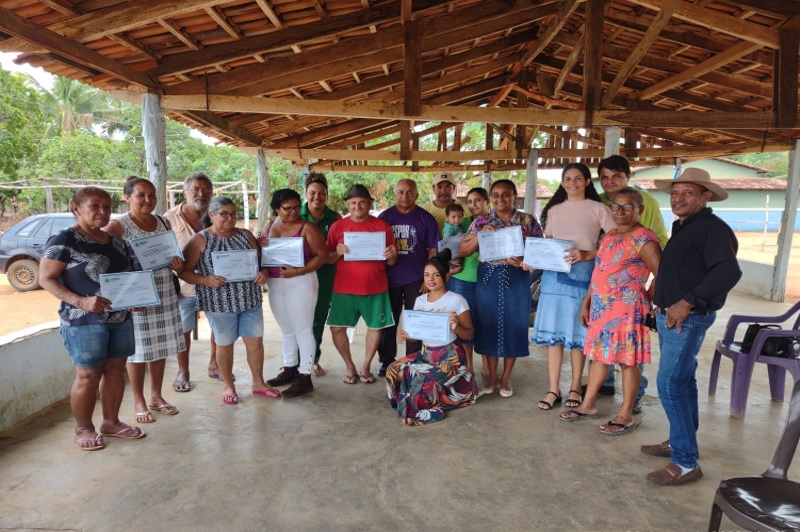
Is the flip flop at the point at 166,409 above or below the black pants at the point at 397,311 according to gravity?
below

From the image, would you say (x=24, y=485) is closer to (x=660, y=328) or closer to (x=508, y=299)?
(x=508, y=299)

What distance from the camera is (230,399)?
372 cm

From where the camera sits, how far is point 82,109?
2403 centimetres

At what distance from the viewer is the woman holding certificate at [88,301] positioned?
270 cm

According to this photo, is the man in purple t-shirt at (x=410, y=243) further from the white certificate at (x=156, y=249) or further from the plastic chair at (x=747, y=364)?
the plastic chair at (x=747, y=364)

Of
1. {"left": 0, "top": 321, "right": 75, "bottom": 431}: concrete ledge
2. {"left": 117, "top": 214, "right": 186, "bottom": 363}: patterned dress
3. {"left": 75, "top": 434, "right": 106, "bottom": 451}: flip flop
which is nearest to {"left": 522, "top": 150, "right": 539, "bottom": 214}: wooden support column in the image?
{"left": 117, "top": 214, "right": 186, "bottom": 363}: patterned dress

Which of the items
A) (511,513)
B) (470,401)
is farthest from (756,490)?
(470,401)

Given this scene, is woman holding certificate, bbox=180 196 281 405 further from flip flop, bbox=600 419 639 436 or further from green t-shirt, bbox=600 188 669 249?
green t-shirt, bbox=600 188 669 249

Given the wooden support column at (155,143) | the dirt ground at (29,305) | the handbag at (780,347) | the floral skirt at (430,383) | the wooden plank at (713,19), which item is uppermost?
the wooden plank at (713,19)

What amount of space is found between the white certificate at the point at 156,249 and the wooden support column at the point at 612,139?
5115 millimetres

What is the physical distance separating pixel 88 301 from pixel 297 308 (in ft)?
4.62

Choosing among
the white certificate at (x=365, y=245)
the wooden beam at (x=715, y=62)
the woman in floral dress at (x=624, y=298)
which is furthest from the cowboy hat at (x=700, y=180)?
the wooden beam at (x=715, y=62)

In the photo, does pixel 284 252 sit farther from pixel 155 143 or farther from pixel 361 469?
pixel 155 143

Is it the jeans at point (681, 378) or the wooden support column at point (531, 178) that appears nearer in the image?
the jeans at point (681, 378)
